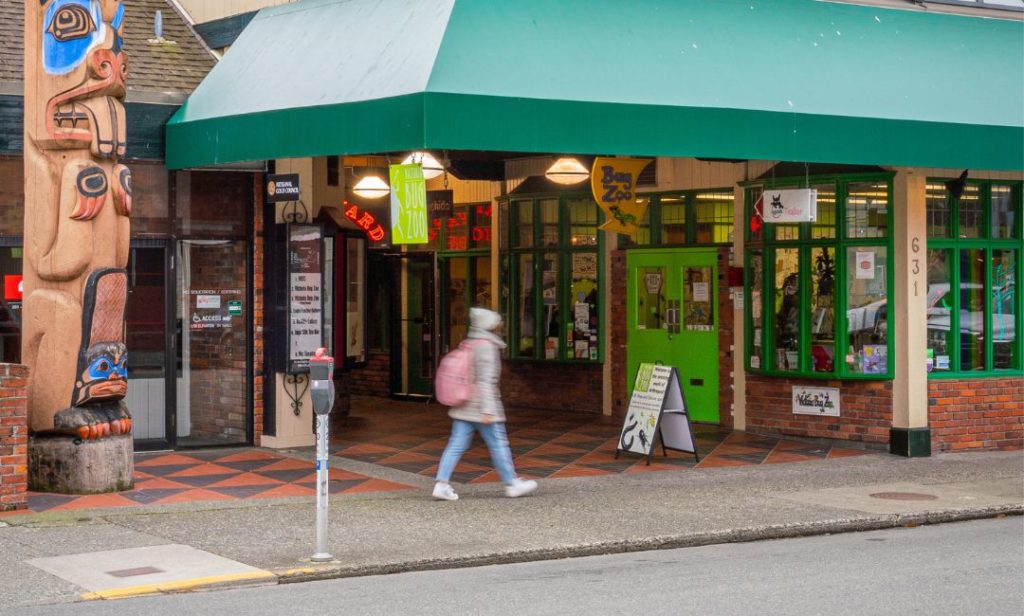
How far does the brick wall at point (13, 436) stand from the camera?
35.4 feet

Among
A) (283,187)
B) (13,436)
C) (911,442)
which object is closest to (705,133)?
A: (283,187)

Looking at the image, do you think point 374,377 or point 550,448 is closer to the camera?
point 550,448

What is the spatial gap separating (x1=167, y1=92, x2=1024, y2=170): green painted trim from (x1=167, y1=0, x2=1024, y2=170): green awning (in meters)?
0.01

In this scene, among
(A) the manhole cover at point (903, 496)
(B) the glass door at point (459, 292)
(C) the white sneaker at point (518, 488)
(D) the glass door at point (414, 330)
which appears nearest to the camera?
(C) the white sneaker at point (518, 488)

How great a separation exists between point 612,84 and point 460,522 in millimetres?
4227

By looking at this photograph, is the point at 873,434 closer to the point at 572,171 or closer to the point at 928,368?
the point at 928,368

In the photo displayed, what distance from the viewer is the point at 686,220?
17.6 meters

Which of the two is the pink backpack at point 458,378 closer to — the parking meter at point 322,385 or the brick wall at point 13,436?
the parking meter at point 322,385

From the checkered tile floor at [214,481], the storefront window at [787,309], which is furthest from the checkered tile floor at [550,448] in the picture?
the storefront window at [787,309]

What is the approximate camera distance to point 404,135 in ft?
37.6

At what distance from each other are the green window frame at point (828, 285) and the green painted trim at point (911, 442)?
0.64 meters

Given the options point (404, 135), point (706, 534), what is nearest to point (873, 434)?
point (706, 534)

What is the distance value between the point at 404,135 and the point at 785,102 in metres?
3.91

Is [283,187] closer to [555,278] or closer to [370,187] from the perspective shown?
[370,187]
